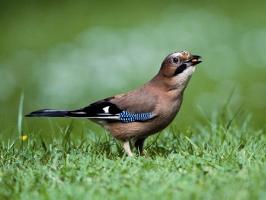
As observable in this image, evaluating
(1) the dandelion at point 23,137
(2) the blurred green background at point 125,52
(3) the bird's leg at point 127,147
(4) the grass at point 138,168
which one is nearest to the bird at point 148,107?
(3) the bird's leg at point 127,147

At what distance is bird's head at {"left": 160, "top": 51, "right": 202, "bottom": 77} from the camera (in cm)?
819

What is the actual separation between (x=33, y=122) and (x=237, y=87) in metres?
3.29

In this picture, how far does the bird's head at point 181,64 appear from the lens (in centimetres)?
819

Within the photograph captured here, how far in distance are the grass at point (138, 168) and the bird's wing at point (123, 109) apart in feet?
1.03

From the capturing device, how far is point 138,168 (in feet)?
23.1

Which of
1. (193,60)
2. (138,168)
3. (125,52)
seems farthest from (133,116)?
(125,52)

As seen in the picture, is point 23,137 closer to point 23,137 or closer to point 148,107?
point 23,137

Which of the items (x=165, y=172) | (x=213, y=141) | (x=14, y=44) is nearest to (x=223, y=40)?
(x=14, y=44)

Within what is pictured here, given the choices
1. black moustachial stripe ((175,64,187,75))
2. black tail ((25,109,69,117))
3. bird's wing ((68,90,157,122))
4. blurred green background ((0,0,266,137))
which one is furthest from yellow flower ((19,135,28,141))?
blurred green background ((0,0,266,137))

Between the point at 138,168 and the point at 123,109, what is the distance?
1327mm

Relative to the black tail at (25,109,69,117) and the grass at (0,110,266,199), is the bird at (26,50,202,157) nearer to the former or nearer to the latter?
the black tail at (25,109,69,117)

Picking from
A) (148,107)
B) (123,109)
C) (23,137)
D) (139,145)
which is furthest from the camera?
(23,137)

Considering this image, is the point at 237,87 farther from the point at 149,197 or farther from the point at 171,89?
the point at 149,197


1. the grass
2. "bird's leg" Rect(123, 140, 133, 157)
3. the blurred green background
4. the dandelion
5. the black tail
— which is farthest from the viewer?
the blurred green background
